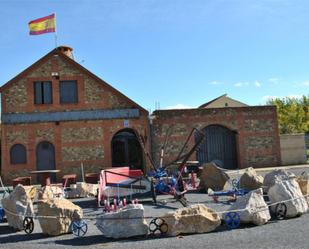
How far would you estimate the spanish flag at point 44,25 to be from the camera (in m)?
26.5

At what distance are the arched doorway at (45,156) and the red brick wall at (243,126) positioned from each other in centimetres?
645

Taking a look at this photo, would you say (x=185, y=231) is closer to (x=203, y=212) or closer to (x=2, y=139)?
(x=203, y=212)

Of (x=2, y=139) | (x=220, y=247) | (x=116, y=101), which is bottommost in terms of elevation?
(x=220, y=247)

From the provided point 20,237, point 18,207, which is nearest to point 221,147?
point 18,207

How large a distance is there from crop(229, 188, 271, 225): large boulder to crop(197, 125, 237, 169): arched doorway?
58.9 ft

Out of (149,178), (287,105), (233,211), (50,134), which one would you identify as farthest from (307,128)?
(233,211)

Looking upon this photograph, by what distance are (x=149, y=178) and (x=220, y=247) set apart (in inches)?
282

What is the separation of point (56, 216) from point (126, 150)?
1709 cm

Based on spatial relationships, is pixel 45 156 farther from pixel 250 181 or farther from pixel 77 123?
pixel 250 181

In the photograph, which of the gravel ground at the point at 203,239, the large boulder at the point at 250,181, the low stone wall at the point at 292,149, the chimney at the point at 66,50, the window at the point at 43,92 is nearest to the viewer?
the gravel ground at the point at 203,239

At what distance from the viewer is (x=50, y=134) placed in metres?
25.1

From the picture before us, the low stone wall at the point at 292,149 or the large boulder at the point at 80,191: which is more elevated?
the low stone wall at the point at 292,149

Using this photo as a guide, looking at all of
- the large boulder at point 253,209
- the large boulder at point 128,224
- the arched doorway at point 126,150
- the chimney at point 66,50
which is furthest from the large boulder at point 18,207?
the chimney at point 66,50

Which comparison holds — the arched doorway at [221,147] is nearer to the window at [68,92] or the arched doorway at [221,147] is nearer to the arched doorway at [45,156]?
the window at [68,92]
